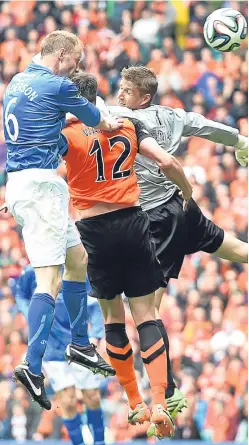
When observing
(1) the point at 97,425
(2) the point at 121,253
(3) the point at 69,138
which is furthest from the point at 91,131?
(1) the point at 97,425

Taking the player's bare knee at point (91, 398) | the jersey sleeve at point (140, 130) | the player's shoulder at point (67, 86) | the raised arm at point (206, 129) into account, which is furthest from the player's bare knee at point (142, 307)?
the player's bare knee at point (91, 398)

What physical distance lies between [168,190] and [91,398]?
2.57 meters

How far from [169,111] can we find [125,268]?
1.35m

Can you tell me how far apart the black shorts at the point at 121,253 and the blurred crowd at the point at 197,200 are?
222 centimetres

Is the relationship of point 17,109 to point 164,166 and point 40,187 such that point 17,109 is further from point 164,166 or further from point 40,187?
point 164,166

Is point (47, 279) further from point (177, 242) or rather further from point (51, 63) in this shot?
point (177, 242)

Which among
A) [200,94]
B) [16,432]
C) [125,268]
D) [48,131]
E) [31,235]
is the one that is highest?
[48,131]

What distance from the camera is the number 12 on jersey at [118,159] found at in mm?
9008

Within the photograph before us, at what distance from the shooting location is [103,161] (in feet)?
29.7

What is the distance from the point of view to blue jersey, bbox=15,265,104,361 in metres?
11.9

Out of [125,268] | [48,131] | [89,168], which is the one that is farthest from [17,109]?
[125,268]

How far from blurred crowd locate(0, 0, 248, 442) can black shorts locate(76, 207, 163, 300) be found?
222 centimetres

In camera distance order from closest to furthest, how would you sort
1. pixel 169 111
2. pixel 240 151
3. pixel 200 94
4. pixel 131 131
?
pixel 131 131 < pixel 169 111 < pixel 240 151 < pixel 200 94

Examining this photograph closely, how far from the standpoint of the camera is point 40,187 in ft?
27.9
